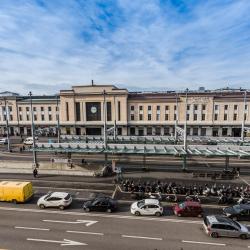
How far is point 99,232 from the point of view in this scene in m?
18.6

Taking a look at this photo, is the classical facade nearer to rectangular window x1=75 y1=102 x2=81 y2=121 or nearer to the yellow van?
rectangular window x1=75 y1=102 x2=81 y2=121

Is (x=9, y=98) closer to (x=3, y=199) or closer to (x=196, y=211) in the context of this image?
(x=3, y=199)

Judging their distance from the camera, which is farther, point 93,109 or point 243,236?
point 93,109

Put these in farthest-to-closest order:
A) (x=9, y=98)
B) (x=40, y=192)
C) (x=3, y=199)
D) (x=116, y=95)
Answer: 1. (x=9, y=98)
2. (x=116, y=95)
3. (x=40, y=192)
4. (x=3, y=199)

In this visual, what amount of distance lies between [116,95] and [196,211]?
5673 centimetres

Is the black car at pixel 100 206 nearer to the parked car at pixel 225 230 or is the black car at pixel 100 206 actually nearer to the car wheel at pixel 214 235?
the parked car at pixel 225 230

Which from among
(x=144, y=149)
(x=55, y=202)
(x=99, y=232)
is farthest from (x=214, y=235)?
(x=144, y=149)

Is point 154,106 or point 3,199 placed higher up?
point 154,106

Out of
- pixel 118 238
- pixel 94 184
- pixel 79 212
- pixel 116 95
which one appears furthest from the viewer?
pixel 116 95

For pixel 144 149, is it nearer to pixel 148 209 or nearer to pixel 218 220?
pixel 148 209

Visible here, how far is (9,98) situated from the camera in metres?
82.1

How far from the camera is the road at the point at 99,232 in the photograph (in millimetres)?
16625

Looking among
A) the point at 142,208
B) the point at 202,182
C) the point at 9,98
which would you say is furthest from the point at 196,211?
the point at 9,98

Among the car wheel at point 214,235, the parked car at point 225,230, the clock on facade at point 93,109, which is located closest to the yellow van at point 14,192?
the parked car at point 225,230
